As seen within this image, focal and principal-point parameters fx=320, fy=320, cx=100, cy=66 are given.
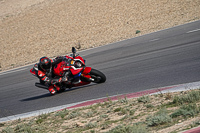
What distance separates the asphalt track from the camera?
29.2 ft

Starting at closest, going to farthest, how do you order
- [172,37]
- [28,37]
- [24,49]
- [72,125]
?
[72,125], [172,37], [24,49], [28,37]

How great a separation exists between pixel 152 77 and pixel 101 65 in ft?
15.4

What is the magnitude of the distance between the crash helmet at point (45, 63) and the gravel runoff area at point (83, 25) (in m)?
10.9

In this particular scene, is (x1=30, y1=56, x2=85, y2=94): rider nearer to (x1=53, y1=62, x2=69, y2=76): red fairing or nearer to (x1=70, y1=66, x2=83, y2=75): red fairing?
(x1=53, y1=62, x2=69, y2=76): red fairing

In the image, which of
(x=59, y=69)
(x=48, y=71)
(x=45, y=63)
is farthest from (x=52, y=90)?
(x=45, y=63)

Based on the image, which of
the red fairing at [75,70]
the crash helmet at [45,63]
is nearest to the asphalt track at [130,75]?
the red fairing at [75,70]

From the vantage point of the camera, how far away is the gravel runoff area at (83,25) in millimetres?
22703

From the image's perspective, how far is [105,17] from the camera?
1229 inches

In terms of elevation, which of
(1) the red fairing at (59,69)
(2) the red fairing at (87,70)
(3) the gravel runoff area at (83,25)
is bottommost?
(2) the red fairing at (87,70)

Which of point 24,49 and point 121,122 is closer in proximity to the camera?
point 121,122

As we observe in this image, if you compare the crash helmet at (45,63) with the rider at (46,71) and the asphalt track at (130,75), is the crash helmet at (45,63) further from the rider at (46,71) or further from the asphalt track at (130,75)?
the asphalt track at (130,75)

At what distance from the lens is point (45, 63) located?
1001cm

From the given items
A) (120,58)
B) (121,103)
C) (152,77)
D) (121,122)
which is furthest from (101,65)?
(121,122)

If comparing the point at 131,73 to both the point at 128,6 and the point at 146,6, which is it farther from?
the point at 128,6
